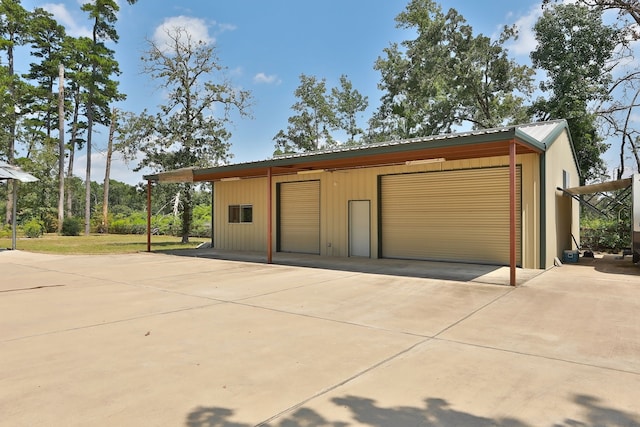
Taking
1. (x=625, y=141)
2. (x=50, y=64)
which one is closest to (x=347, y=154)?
(x=625, y=141)

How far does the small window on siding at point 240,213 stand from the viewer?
16891 mm

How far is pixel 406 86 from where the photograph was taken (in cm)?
2548

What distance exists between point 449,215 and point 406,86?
15.8 m

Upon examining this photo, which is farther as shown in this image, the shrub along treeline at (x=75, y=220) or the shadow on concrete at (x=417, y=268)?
the shrub along treeline at (x=75, y=220)

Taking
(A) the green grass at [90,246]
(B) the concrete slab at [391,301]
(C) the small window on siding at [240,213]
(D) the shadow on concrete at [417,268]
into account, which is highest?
(C) the small window on siding at [240,213]

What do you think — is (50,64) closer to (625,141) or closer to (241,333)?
(241,333)

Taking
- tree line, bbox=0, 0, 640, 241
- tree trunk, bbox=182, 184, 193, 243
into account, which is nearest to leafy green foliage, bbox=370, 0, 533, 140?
tree line, bbox=0, 0, 640, 241

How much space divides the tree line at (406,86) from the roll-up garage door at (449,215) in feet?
35.8

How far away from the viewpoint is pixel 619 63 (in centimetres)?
2067

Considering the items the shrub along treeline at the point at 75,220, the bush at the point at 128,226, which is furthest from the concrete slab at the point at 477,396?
the bush at the point at 128,226

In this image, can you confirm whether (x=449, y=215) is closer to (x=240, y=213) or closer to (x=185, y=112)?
(x=240, y=213)

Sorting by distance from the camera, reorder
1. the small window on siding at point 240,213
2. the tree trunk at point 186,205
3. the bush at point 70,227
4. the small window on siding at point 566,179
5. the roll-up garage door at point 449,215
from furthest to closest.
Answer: the bush at point 70,227
the tree trunk at point 186,205
the small window on siding at point 240,213
the small window on siding at point 566,179
the roll-up garage door at point 449,215

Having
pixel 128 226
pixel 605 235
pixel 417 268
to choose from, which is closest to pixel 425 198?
pixel 417 268

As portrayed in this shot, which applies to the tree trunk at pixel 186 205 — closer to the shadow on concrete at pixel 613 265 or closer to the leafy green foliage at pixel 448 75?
the leafy green foliage at pixel 448 75
